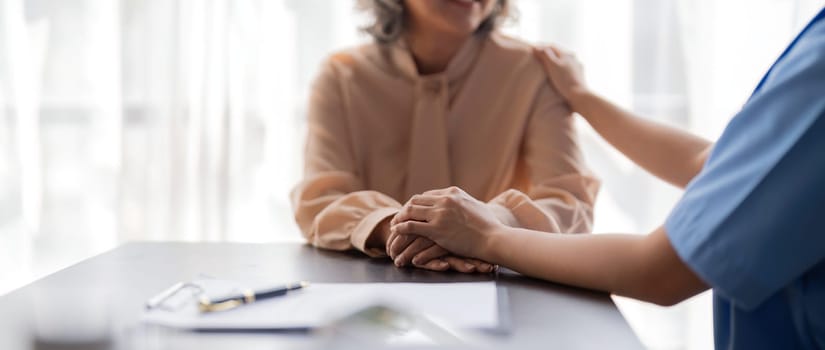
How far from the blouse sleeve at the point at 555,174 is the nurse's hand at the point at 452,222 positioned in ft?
0.47

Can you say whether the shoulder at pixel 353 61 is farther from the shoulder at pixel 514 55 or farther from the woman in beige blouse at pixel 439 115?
the shoulder at pixel 514 55

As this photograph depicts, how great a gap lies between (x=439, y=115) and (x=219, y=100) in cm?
79

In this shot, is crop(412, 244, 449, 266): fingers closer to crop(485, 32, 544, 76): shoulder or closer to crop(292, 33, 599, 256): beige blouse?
crop(292, 33, 599, 256): beige blouse

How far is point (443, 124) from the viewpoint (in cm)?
147

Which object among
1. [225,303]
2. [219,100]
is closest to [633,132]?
[225,303]

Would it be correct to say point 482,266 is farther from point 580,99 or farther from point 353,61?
point 353,61

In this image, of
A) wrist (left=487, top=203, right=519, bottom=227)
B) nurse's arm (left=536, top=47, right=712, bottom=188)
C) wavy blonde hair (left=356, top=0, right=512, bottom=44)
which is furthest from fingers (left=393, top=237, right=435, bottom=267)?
wavy blonde hair (left=356, top=0, right=512, bottom=44)

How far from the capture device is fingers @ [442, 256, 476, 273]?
0.99m

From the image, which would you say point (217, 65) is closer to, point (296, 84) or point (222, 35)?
point (222, 35)

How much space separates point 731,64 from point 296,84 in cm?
109

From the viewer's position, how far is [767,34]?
6.57 feet

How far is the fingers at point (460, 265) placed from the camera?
987 mm

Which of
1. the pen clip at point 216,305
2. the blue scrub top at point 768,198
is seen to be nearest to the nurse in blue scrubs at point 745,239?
the blue scrub top at point 768,198

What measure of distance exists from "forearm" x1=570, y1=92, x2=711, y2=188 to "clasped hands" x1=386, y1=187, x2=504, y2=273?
1.47 ft
